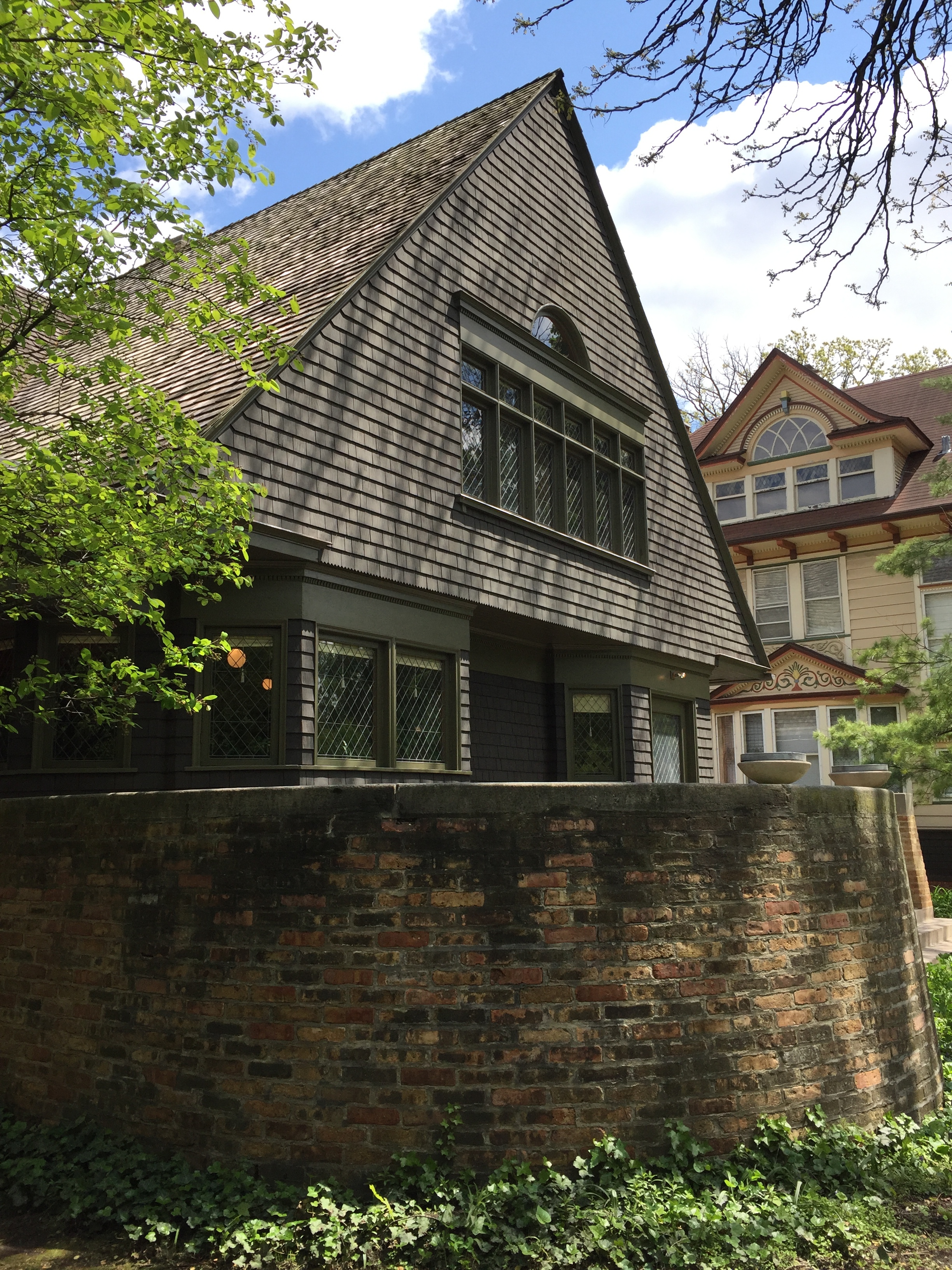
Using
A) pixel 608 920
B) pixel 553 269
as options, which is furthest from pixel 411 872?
pixel 553 269

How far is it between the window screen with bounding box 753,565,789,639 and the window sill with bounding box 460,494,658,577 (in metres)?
10.6

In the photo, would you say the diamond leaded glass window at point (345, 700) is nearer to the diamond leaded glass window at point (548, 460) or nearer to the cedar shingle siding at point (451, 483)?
the cedar shingle siding at point (451, 483)

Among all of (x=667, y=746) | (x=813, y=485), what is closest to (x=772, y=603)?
(x=813, y=485)

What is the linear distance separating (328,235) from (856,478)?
15695 millimetres

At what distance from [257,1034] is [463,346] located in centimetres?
792

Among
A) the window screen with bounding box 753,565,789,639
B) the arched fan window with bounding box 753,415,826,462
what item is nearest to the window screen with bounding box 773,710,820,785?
the window screen with bounding box 753,565,789,639

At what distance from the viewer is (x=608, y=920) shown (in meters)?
5.33

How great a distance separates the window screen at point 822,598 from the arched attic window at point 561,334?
39.4 feet

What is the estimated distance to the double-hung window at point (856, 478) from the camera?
76.3 ft

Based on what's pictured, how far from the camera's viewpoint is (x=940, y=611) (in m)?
21.8

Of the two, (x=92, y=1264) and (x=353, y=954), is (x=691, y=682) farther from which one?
(x=92, y=1264)

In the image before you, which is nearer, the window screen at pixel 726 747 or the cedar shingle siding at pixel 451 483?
the cedar shingle siding at pixel 451 483

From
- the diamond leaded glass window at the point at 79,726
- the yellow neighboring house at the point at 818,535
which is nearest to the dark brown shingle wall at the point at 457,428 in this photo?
the diamond leaded glass window at the point at 79,726

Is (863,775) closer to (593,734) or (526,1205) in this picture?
(593,734)
